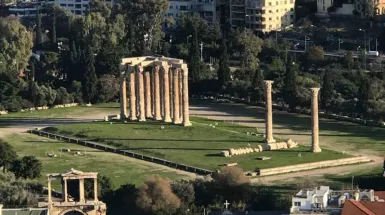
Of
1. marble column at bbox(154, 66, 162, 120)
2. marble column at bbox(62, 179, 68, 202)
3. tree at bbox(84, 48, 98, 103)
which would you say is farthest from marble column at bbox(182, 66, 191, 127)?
marble column at bbox(62, 179, 68, 202)

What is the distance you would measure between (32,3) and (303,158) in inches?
2601

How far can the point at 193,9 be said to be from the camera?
132 meters

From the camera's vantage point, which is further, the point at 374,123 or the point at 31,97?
the point at 31,97

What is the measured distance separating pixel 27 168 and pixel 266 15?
164ft

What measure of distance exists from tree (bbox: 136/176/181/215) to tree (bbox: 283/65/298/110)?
2884cm

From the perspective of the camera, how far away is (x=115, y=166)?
3228 inches

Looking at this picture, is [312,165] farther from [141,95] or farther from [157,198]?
[141,95]

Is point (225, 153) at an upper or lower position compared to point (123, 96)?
lower

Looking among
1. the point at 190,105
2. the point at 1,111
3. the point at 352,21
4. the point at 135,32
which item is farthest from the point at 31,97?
the point at 352,21

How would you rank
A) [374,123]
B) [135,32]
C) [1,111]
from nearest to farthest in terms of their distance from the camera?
[374,123] < [1,111] < [135,32]

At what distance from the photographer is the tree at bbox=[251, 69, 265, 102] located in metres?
101

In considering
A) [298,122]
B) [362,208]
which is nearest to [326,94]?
[298,122]

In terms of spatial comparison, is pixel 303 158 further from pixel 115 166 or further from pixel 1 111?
pixel 1 111

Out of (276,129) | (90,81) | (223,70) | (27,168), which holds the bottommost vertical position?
(27,168)
